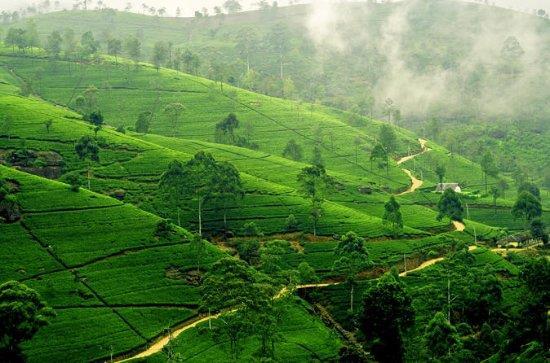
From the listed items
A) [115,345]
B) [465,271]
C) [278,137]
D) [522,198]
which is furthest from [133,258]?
[278,137]

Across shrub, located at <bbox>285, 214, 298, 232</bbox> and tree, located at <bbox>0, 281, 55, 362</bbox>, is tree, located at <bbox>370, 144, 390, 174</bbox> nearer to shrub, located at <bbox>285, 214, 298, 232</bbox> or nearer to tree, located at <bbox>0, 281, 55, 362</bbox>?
shrub, located at <bbox>285, 214, 298, 232</bbox>

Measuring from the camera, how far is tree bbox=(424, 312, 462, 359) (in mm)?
69625

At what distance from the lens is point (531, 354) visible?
59.2 metres

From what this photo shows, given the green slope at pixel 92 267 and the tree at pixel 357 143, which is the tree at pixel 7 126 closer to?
the green slope at pixel 92 267

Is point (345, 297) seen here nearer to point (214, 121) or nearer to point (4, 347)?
point (4, 347)

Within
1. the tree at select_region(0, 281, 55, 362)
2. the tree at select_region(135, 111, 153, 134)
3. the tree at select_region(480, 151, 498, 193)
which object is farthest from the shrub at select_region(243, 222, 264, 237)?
the tree at select_region(480, 151, 498, 193)

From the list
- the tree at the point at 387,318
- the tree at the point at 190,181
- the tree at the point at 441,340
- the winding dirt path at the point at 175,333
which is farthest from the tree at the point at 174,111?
the tree at the point at 441,340

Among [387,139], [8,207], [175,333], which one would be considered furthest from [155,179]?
[387,139]

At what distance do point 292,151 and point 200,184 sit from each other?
62657 millimetres

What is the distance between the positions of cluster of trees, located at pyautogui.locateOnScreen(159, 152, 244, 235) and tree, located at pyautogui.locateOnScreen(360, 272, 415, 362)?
40456 millimetres

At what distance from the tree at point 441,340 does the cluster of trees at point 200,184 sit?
1935 inches

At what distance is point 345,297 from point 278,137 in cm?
9971

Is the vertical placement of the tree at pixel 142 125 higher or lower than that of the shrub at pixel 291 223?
higher

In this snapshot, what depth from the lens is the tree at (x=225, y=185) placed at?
375 ft
